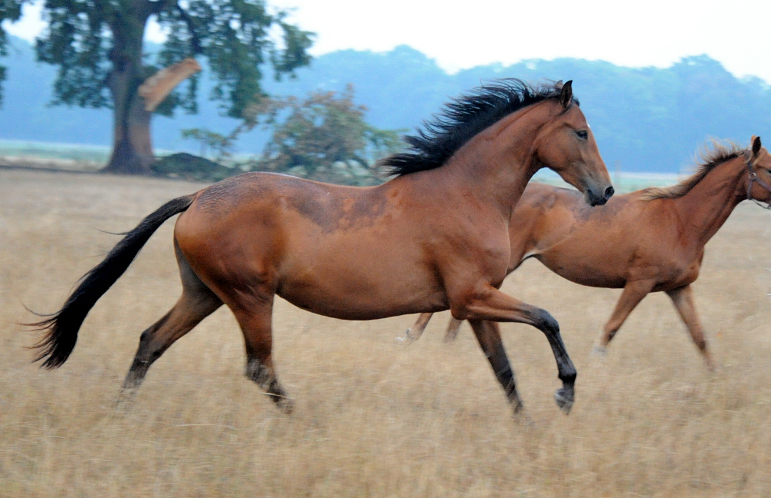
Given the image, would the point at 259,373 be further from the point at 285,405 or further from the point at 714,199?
the point at 714,199

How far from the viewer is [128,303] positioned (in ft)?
22.8

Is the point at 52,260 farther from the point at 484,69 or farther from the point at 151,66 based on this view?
the point at 484,69

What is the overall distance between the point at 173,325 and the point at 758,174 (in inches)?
183

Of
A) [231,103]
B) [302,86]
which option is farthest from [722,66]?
[231,103]

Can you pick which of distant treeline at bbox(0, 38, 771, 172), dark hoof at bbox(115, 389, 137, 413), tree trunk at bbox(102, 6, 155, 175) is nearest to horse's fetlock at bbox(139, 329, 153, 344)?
dark hoof at bbox(115, 389, 137, 413)

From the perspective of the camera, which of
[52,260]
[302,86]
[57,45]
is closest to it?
[52,260]

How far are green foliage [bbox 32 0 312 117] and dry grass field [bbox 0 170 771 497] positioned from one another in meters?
18.5

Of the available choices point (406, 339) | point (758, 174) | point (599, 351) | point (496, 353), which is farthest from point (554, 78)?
point (496, 353)

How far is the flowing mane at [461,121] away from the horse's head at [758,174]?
2.39 meters

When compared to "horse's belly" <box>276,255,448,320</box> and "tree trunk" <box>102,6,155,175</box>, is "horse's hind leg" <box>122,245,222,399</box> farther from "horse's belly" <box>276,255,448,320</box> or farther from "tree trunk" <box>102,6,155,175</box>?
"tree trunk" <box>102,6,155,175</box>

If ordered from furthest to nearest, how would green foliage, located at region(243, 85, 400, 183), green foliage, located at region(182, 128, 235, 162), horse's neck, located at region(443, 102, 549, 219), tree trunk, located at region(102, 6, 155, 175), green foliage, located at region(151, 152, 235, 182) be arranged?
green foliage, located at region(151, 152, 235, 182) < green foliage, located at region(182, 128, 235, 162) < tree trunk, located at region(102, 6, 155, 175) < green foliage, located at region(243, 85, 400, 183) < horse's neck, located at region(443, 102, 549, 219)

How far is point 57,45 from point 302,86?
8183 centimetres

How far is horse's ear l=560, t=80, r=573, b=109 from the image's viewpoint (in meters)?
4.20

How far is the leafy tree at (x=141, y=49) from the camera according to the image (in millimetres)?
24391
